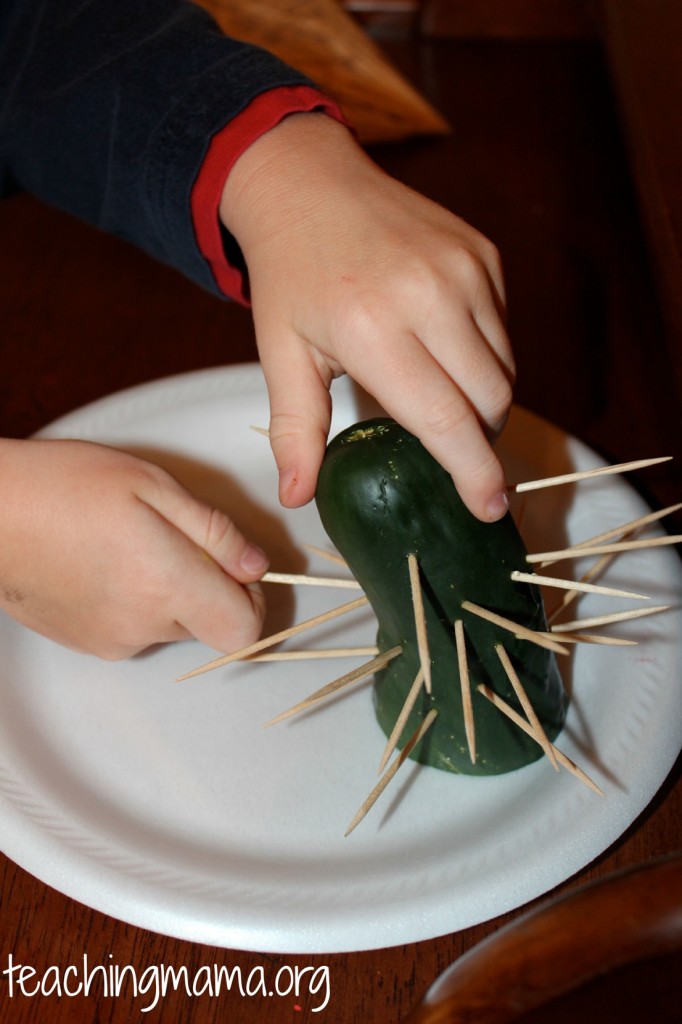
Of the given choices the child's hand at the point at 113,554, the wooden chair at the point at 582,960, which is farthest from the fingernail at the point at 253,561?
the wooden chair at the point at 582,960

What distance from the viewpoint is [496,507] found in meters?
0.60

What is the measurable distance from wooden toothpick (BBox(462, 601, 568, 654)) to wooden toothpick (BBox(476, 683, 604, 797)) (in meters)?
0.05

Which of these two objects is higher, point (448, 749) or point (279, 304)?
point (279, 304)

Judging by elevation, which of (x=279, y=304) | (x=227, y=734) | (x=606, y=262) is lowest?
(x=227, y=734)

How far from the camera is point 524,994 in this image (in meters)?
0.30

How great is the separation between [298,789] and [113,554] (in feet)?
0.67

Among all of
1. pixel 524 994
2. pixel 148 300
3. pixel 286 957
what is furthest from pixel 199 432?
pixel 524 994

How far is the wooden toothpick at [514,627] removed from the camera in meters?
0.56

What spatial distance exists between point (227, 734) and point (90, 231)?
27.8 inches

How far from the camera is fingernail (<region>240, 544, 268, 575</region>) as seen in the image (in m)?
0.71

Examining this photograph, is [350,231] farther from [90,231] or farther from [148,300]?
[90,231]

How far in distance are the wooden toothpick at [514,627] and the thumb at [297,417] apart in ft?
0.41

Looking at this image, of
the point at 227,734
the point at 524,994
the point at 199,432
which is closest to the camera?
the point at 524,994

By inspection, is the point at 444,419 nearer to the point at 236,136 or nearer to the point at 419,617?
the point at 419,617
